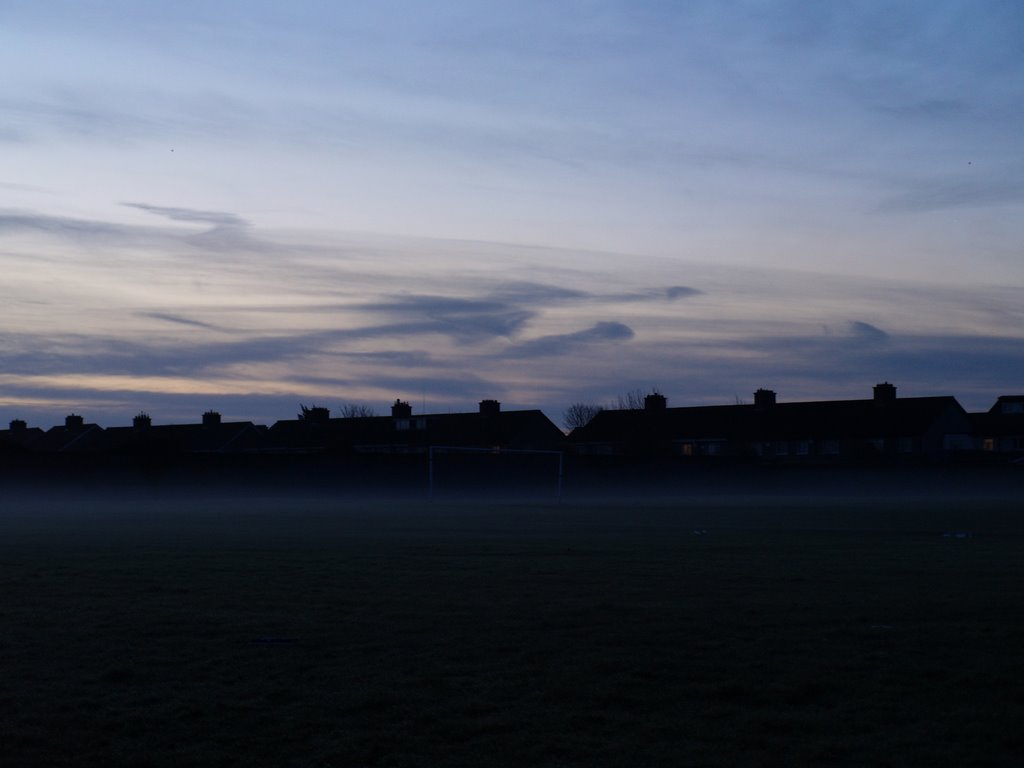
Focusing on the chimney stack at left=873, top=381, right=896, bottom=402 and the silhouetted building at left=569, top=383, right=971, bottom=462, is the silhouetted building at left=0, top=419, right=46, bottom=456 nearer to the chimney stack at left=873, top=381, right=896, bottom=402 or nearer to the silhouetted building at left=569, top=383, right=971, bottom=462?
the silhouetted building at left=569, top=383, right=971, bottom=462

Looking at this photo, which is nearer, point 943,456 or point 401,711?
point 401,711

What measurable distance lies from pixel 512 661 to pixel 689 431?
101 m

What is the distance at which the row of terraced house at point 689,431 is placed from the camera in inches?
4053

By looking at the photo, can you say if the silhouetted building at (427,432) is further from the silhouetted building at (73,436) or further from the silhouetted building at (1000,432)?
the silhouetted building at (1000,432)

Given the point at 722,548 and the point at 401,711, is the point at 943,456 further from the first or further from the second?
the point at 401,711

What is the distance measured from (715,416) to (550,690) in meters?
103

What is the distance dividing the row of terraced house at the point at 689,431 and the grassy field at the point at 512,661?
80176mm

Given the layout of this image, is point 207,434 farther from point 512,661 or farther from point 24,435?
point 512,661

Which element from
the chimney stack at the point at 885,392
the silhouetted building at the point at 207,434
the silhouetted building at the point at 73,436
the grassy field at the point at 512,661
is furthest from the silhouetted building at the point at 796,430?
the grassy field at the point at 512,661

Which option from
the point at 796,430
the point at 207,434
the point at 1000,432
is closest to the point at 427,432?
the point at 207,434

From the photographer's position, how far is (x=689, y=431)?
10981 centimetres

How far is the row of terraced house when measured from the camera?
10294cm

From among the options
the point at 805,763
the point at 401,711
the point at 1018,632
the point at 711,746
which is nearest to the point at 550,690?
the point at 401,711

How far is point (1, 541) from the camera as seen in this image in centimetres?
2714
